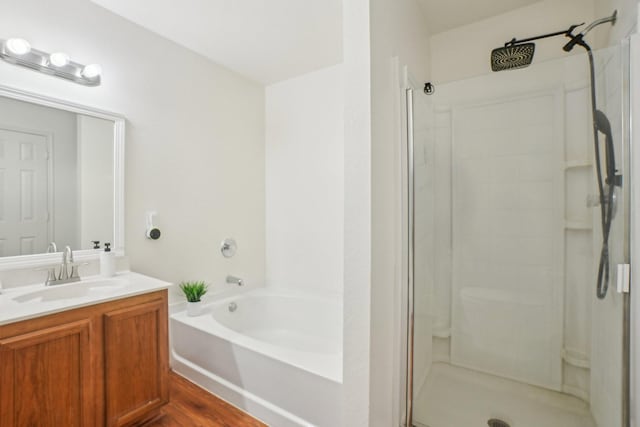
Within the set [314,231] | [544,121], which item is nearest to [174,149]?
[314,231]

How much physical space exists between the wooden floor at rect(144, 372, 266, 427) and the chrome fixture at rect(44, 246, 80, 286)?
93 cm

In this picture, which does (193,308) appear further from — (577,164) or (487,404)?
(577,164)

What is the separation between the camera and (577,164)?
141 centimetres

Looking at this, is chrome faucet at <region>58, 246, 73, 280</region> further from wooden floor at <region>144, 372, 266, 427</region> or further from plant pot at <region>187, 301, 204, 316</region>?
wooden floor at <region>144, 372, 266, 427</region>

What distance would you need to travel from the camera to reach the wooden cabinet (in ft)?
3.78

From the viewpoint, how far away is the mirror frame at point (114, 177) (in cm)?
154

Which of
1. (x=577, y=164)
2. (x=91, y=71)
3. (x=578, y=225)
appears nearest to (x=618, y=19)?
(x=577, y=164)

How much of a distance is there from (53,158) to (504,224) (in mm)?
2615

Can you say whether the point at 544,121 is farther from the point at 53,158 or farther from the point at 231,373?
the point at 53,158

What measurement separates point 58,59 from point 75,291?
131 centimetres

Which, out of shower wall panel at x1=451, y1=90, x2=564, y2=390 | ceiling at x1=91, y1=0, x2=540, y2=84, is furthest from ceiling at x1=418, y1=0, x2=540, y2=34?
shower wall panel at x1=451, y1=90, x2=564, y2=390

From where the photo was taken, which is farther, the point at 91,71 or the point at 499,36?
the point at 499,36

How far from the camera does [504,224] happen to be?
1.62m

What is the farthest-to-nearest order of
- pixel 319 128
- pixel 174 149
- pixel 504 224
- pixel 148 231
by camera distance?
pixel 319 128 → pixel 174 149 → pixel 148 231 → pixel 504 224
